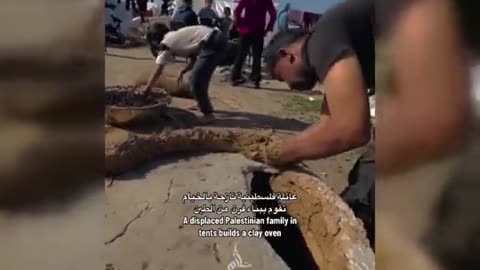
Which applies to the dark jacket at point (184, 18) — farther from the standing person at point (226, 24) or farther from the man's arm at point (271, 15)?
the man's arm at point (271, 15)

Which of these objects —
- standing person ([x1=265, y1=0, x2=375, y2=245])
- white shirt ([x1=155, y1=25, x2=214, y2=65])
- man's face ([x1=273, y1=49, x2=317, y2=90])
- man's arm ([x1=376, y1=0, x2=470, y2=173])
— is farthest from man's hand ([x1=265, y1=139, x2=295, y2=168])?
white shirt ([x1=155, y1=25, x2=214, y2=65])

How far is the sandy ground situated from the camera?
3.42m

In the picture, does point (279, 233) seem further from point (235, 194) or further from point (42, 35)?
point (42, 35)

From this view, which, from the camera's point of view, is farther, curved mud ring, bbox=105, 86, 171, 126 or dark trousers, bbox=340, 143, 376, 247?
dark trousers, bbox=340, 143, 376, 247

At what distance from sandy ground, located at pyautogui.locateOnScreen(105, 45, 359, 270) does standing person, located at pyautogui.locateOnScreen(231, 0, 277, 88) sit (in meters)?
0.12

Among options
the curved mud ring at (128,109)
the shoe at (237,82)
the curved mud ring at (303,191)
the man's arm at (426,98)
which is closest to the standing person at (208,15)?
the shoe at (237,82)

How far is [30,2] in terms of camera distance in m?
3.35

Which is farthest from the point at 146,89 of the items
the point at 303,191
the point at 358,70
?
the point at 358,70

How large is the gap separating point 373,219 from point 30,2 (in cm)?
183

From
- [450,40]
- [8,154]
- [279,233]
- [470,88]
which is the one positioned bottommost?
[279,233]

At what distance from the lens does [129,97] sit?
135 inches

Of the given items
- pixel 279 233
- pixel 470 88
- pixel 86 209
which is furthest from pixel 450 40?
pixel 86 209

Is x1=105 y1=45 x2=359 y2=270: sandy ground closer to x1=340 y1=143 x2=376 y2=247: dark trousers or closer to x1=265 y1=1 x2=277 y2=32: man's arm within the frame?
x1=340 y1=143 x2=376 y2=247: dark trousers

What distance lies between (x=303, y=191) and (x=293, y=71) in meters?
0.55
